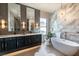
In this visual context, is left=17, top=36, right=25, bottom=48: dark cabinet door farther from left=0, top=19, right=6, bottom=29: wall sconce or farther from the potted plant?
the potted plant

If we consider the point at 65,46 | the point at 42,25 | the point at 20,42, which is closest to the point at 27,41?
the point at 20,42

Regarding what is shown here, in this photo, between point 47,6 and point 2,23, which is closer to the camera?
point 2,23

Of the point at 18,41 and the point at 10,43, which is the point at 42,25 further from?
the point at 10,43

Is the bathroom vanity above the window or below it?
below

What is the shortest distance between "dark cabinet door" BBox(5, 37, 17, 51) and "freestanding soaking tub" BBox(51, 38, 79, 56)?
81 centimetres

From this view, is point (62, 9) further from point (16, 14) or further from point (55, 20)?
point (16, 14)

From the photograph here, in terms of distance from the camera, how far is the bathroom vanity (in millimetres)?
2645

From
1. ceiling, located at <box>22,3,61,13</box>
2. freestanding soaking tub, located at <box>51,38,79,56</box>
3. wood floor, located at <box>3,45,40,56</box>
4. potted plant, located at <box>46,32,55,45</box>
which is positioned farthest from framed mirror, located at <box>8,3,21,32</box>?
freestanding soaking tub, located at <box>51,38,79,56</box>

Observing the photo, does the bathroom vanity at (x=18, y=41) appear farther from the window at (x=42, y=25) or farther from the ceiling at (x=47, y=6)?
the ceiling at (x=47, y=6)

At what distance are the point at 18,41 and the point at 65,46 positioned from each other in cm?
100

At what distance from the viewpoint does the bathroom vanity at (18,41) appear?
2.64 m

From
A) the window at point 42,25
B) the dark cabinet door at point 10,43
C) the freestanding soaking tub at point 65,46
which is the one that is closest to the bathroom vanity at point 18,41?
the dark cabinet door at point 10,43

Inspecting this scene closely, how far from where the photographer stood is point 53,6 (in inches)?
108

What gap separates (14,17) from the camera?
109 inches
